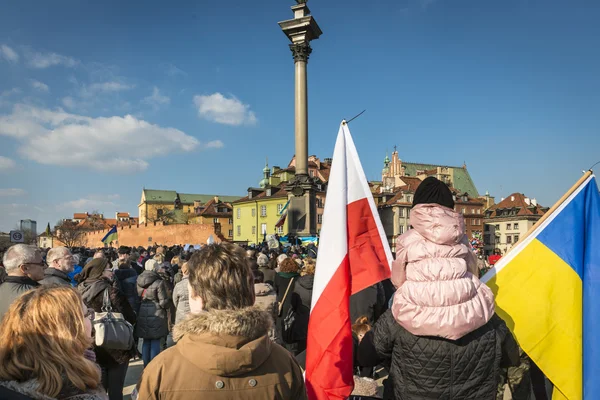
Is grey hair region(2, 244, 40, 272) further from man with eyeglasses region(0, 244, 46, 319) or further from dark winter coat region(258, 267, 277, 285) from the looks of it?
dark winter coat region(258, 267, 277, 285)

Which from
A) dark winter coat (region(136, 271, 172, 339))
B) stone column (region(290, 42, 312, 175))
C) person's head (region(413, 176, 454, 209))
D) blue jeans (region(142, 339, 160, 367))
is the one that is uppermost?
stone column (region(290, 42, 312, 175))

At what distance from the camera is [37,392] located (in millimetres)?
1836

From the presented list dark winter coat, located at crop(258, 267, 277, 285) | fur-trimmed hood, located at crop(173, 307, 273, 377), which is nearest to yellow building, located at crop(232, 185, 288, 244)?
dark winter coat, located at crop(258, 267, 277, 285)

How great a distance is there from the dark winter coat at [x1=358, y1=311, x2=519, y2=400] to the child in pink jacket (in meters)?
0.09

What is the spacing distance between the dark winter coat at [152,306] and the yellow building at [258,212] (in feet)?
167

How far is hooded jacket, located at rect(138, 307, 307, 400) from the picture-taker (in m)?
1.91

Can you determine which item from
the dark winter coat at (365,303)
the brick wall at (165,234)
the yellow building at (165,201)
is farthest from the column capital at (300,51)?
the yellow building at (165,201)

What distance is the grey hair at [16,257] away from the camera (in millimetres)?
3854

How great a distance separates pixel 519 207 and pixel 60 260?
77.4m

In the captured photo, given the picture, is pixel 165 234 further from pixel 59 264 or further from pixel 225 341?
pixel 225 341

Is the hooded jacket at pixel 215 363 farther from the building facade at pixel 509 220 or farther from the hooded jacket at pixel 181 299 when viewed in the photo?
the building facade at pixel 509 220

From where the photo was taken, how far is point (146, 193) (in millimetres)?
117000

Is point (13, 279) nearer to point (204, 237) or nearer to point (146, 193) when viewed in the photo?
point (204, 237)

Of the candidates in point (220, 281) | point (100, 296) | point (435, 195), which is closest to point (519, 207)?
point (100, 296)
